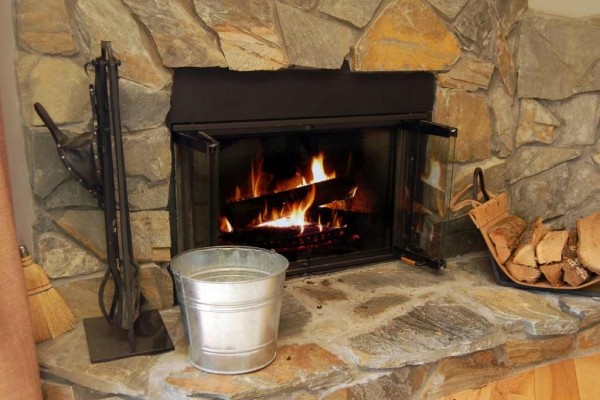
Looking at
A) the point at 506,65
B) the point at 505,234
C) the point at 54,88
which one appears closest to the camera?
the point at 54,88

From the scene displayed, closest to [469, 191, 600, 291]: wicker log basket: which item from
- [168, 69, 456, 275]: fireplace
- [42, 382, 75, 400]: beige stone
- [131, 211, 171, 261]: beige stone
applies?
[168, 69, 456, 275]: fireplace

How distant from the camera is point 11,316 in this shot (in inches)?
58.3

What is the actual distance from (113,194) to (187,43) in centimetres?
45

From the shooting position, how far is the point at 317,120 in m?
2.08

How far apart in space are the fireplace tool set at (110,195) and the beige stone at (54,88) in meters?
0.06

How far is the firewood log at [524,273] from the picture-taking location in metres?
2.17

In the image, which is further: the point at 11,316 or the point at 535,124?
the point at 535,124

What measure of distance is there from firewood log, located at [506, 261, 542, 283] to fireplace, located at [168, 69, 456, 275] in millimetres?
244

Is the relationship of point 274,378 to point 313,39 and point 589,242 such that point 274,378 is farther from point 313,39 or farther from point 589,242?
point 589,242

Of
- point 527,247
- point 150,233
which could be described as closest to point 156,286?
point 150,233

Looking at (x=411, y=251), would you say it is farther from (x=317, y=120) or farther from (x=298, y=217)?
(x=317, y=120)

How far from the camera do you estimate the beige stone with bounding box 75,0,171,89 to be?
1.68 m

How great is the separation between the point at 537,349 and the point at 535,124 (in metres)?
0.86

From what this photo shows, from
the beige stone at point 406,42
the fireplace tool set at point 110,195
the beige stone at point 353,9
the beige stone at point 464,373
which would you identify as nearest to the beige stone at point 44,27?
the fireplace tool set at point 110,195
